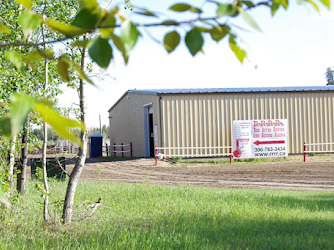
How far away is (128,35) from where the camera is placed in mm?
676

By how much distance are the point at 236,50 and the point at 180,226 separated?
Result: 4.55 meters

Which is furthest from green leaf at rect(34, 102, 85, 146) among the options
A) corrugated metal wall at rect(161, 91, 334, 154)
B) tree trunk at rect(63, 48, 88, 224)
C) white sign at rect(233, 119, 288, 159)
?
corrugated metal wall at rect(161, 91, 334, 154)

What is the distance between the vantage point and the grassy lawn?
13.5 ft

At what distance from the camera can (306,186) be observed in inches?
462

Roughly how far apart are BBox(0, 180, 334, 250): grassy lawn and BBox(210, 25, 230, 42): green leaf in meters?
3.31

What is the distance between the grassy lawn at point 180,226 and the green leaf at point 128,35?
133 inches

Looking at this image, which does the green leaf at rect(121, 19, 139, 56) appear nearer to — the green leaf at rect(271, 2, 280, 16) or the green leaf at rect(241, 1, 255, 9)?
the green leaf at rect(241, 1, 255, 9)

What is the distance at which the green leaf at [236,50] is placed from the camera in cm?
88

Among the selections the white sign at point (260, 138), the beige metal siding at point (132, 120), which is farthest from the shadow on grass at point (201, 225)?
the beige metal siding at point (132, 120)

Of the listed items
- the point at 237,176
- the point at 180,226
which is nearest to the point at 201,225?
the point at 180,226

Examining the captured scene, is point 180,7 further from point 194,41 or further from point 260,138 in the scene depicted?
point 260,138

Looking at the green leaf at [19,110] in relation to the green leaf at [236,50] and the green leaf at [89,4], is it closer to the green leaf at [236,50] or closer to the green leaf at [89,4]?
the green leaf at [89,4]

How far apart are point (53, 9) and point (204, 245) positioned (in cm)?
596

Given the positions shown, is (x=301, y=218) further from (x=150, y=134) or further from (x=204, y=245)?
(x=150, y=134)
